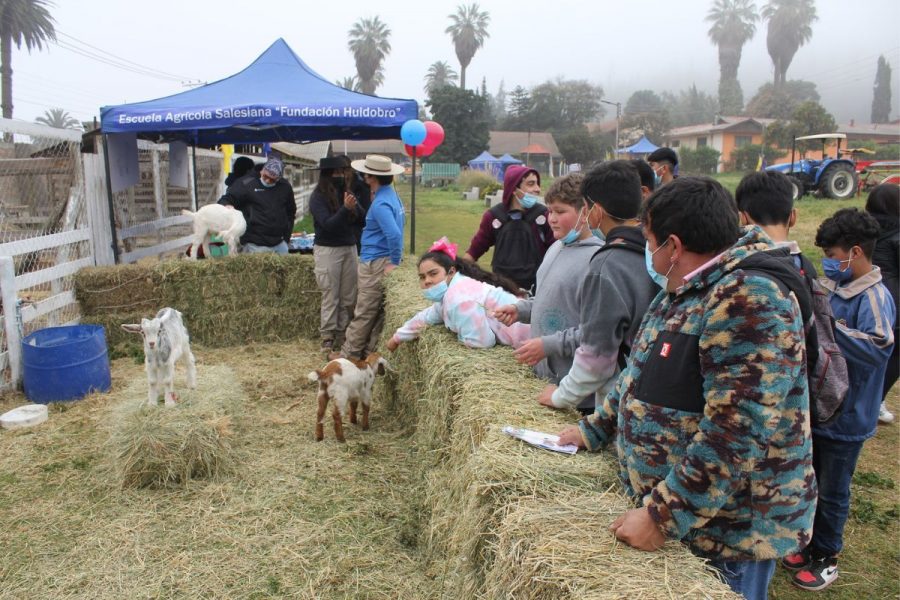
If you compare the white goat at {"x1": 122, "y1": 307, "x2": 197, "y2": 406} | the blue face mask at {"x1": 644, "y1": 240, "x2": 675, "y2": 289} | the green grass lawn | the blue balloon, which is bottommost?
the green grass lawn

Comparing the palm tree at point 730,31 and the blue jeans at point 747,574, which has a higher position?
the palm tree at point 730,31

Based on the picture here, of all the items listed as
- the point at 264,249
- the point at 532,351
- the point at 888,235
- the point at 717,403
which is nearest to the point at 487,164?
the point at 264,249

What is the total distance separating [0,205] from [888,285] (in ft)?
26.0

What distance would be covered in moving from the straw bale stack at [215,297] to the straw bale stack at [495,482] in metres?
4.11

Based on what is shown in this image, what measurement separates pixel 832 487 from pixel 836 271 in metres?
1.19

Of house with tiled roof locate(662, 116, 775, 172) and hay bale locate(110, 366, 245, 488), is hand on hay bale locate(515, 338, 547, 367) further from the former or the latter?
house with tiled roof locate(662, 116, 775, 172)

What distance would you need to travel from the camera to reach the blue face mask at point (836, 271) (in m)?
3.29

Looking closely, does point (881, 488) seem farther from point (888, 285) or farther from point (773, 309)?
point (773, 309)

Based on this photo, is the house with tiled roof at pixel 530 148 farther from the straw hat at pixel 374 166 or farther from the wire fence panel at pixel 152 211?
the straw hat at pixel 374 166

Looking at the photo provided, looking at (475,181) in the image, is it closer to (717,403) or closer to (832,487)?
(832,487)

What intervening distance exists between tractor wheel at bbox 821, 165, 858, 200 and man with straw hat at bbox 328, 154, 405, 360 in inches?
812

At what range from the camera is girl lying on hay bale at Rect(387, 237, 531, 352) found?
3713mm

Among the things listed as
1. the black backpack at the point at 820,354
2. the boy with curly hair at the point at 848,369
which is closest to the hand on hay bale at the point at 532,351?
the black backpack at the point at 820,354

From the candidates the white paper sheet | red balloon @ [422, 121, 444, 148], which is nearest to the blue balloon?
red balloon @ [422, 121, 444, 148]
